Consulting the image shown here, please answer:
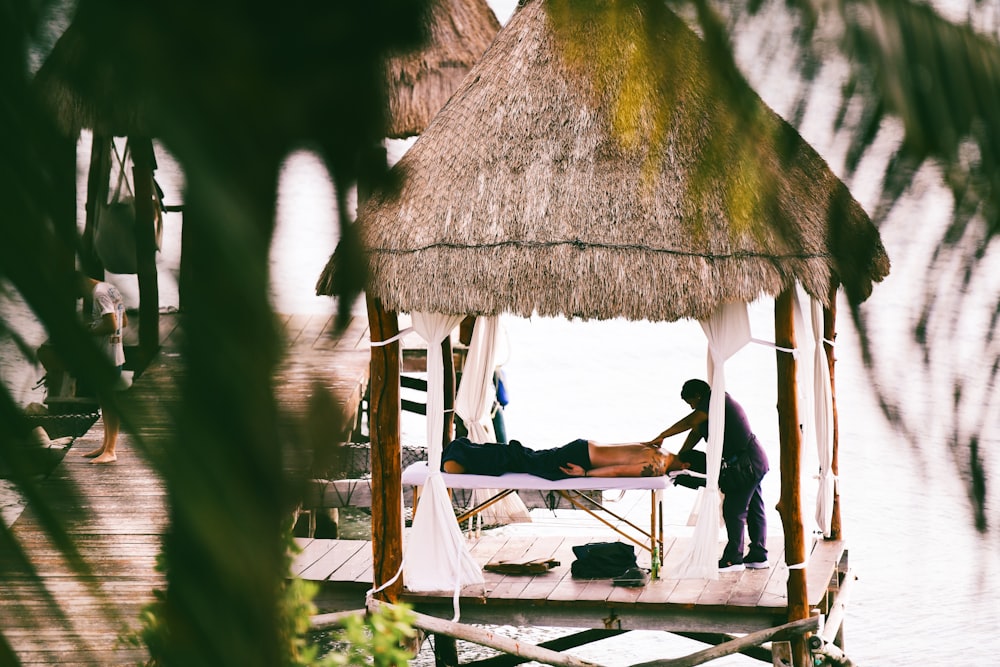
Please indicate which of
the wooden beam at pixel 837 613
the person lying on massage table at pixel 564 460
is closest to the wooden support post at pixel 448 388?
the person lying on massage table at pixel 564 460

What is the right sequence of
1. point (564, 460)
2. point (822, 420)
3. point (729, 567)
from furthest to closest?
1. point (822, 420)
2. point (729, 567)
3. point (564, 460)

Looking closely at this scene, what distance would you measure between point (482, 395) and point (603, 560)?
7.96ft

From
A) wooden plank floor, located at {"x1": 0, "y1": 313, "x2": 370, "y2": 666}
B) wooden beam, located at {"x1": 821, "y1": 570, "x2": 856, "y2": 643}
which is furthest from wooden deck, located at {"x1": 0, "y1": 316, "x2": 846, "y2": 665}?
wooden beam, located at {"x1": 821, "y1": 570, "x2": 856, "y2": 643}

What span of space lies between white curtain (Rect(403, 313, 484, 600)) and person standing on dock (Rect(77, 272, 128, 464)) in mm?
6509

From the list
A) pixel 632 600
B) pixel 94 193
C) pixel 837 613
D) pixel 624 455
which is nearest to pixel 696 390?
pixel 624 455

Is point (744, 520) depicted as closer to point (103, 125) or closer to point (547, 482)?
point (547, 482)

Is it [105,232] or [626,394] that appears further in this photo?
[626,394]

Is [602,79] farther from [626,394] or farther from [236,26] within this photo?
[626,394]

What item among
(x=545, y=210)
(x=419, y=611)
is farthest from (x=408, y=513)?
(x=545, y=210)

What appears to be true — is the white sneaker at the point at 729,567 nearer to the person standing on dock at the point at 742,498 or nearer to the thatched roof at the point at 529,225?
the person standing on dock at the point at 742,498

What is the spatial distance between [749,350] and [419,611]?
17.0 metres

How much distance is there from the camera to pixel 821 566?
794cm

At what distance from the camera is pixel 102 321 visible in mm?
443

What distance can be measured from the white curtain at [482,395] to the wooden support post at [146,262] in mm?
8878
